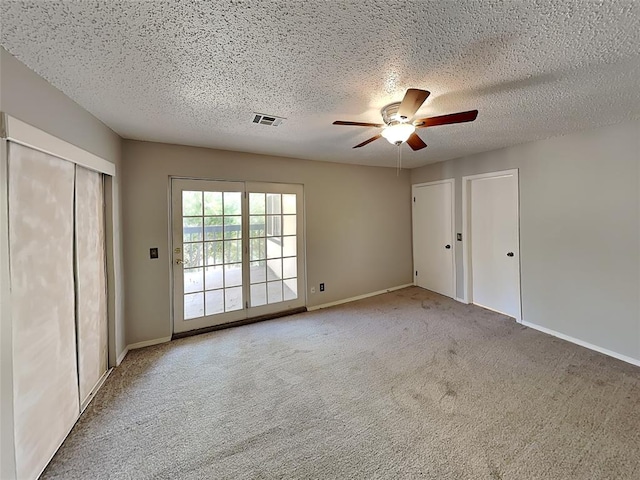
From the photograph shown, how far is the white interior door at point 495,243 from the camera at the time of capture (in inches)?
142

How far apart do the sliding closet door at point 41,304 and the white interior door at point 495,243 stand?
467 cm

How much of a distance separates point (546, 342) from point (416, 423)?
2195 mm

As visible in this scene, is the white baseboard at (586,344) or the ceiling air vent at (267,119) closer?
the ceiling air vent at (267,119)

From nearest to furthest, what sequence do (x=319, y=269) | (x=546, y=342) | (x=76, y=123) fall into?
(x=76, y=123), (x=546, y=342), (x=319, y=269)

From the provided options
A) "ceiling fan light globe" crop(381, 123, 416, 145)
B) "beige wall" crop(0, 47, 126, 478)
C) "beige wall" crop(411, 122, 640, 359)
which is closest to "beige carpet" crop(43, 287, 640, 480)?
"beige wall" crop(411, 122, 640, 359)

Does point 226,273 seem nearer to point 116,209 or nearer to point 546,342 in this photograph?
point 116,209

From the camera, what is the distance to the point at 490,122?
2.62m

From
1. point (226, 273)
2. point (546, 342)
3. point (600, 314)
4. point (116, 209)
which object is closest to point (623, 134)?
point (600, 314)

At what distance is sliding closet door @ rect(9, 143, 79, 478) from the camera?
1.43 metres

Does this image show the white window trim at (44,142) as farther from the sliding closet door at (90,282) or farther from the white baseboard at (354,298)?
the white baseboard at (354,298)

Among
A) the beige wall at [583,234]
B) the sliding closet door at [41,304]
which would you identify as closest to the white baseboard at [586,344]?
the beige wall at [583,234]

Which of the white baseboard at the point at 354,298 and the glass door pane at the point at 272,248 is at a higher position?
the glass door pane at the point at 272,248

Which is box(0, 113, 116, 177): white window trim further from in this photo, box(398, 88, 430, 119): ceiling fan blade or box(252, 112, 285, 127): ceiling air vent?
box(398, 88, 430, 119): ceiling fan blade

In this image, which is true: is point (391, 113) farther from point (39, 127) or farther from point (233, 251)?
point (233, 251)
